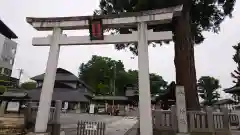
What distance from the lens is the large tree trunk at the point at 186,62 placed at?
32.3 feet

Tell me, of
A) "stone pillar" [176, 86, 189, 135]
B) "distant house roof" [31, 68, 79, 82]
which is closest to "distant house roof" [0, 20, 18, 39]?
"distant house roof" [31, 68, 79, 82]

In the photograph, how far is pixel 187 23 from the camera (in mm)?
10883

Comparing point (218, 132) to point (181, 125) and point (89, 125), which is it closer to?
point (181, 125)

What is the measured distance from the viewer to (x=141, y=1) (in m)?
11.4

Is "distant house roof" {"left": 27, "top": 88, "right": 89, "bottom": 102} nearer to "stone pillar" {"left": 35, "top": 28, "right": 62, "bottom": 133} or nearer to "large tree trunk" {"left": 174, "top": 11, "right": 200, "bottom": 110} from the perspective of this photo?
"stone pillar" {"left": 35, "top": 28, "right": 62, "bottom": 133}

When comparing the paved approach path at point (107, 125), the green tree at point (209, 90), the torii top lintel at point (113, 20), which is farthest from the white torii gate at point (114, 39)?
the green tree at point (209, 90)

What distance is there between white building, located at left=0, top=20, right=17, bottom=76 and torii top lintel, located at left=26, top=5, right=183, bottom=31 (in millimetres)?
30942

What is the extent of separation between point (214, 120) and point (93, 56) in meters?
64.4

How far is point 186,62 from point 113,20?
4094 millimetres

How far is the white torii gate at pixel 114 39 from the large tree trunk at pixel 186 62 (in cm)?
232

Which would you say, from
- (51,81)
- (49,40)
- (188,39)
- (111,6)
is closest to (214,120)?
(188,39)

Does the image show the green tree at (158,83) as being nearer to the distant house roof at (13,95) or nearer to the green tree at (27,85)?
the green tree at (27,85)

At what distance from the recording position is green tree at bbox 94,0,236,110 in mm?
9992

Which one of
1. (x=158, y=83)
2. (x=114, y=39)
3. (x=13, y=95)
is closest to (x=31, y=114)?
(x=114, y=39)
